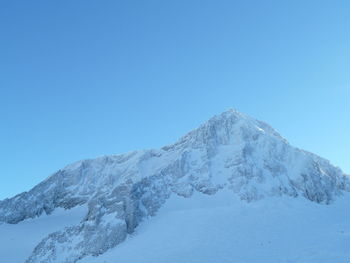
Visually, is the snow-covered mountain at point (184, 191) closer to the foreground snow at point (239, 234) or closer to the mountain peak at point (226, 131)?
the mountain peak at point (226, 131)

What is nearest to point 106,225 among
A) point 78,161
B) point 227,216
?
point 227,216

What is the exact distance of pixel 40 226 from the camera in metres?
85.8

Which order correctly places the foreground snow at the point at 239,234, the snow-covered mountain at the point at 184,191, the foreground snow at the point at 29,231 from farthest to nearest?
the foreground snow at the point at 29,231 < the snow-covered mountain at the point at 184,191 < the foreground snow at the point at 239,234

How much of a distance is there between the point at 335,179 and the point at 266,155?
18.1 metres

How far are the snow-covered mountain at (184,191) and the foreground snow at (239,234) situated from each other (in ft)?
1.05

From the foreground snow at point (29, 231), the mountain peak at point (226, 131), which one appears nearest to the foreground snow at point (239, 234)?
the mountain peak at point (226, 131)

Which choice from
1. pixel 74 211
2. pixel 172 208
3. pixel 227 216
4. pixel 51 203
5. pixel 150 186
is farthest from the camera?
pixel 51 203

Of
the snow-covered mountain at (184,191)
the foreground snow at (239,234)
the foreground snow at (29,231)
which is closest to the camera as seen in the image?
the foreground snow at (239,234)

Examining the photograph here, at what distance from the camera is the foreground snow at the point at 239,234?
46.3 meters

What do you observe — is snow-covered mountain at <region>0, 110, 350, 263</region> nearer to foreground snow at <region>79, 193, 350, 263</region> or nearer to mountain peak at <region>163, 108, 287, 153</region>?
mountain peak at <region>163, 108, 287, 153</region>

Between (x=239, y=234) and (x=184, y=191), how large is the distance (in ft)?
65.7

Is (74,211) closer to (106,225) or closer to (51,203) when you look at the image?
(51,203)

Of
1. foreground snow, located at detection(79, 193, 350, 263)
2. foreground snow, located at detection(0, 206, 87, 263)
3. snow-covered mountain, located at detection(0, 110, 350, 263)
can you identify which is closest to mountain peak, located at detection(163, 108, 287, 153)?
snow-covered mountain, located at detection(0, 110, 350, 263)

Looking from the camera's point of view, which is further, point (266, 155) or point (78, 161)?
point (78, 161)
